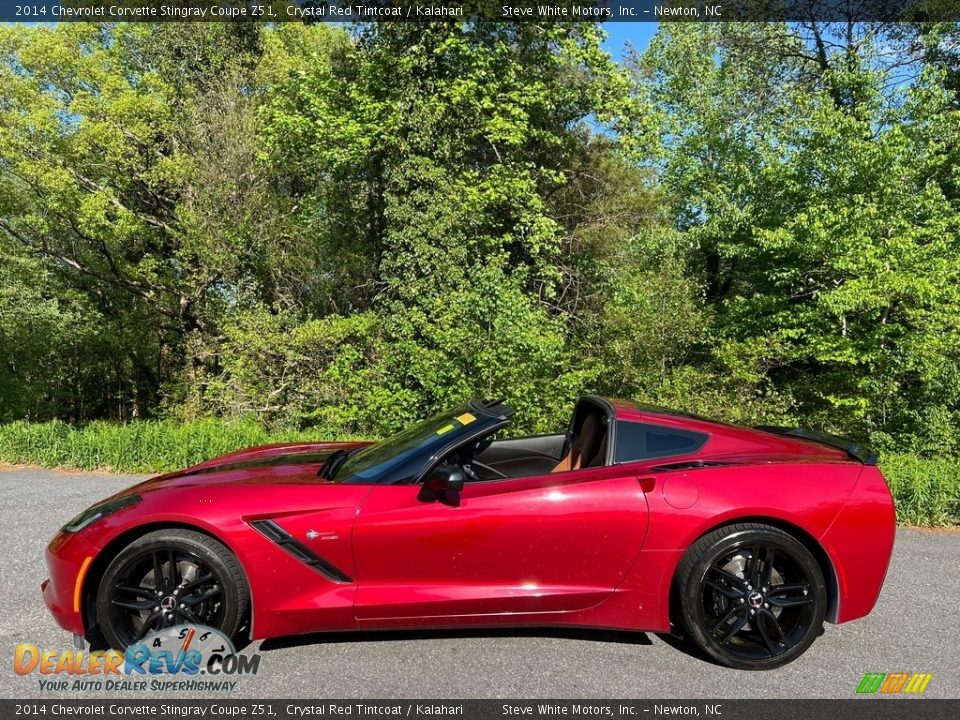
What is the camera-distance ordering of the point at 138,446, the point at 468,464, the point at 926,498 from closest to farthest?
1. the point at 468,464
2. the point at 926,498
3. the point at 138,446

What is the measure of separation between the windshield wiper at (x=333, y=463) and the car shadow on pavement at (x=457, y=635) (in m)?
0.83

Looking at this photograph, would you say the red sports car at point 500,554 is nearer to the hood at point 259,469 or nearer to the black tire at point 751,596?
the black tire at point 751,596

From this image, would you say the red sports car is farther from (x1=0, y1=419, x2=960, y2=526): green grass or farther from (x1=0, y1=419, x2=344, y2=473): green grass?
(x1=0, y1=419, x2=344, y2=473): green grass

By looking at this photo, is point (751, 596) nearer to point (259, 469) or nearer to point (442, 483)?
point (442, 483)

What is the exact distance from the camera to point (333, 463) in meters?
3.81

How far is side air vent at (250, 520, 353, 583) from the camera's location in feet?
10.1

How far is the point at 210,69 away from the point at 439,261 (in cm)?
1047

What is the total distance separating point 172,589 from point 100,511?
0.59 m

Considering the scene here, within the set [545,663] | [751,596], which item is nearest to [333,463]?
[545,663]

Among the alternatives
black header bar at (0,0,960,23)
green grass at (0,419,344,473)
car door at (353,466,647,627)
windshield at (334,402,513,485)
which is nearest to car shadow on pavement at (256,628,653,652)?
car door at (353,466,647,627)

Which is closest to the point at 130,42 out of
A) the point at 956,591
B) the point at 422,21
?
the point at 422,21

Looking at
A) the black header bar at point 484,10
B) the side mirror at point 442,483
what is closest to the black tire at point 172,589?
the side mirror at point 442,483

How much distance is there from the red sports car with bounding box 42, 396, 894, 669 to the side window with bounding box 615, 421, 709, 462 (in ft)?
0.23

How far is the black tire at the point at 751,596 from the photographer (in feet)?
10.4
